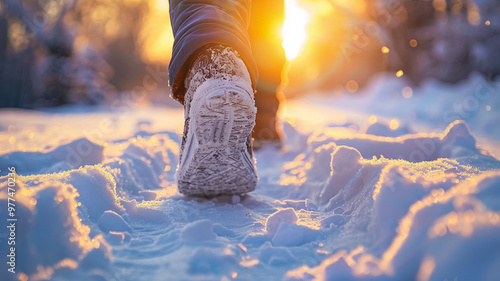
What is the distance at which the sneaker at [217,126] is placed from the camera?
1.16 meters

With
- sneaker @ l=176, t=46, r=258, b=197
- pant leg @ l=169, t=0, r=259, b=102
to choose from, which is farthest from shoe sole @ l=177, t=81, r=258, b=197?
pant leg @ l=169, t=0, r=259, b=102

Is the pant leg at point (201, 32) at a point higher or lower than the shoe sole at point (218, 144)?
higher

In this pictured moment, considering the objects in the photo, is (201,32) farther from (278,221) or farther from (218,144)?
(278,221)

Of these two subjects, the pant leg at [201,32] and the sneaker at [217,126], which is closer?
the sneaker at [217,126]

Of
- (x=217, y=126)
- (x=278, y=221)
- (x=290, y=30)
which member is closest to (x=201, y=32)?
(x=217, y=126)

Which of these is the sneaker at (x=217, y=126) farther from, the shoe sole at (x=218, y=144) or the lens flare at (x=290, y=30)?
the lens flare at (x=290, y=30)

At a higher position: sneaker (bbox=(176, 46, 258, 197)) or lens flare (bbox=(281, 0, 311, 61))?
lens flare (bbox=(281, 0, 311, 61))

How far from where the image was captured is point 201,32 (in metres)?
1.28

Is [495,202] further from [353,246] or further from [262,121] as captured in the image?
[262,121]

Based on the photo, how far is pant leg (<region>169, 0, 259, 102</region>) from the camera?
50.2 inches

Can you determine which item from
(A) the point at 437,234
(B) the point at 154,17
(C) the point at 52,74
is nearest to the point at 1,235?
(A) the point at 437,234

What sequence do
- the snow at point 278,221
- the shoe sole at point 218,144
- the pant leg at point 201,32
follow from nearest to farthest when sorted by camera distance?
the snow at point 278,221
the shoe sole at point 218,144
the pant leg at point 201,32

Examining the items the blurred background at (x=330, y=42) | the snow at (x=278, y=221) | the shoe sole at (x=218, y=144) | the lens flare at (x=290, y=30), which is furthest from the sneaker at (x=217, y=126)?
the blurred background at (x=330, y=42)

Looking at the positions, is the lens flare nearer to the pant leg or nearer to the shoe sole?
the pant leg
